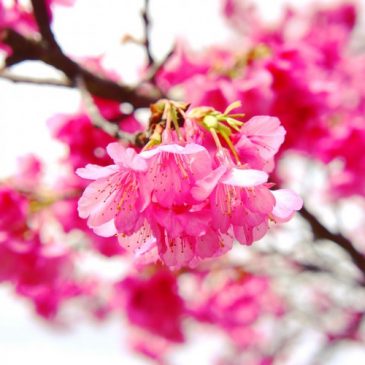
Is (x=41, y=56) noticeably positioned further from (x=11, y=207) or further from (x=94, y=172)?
(x=94, y=172)

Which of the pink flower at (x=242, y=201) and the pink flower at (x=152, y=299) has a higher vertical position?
the pink flower at (x=242, y=201)

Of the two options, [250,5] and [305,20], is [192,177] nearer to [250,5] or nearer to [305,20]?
[305,20]

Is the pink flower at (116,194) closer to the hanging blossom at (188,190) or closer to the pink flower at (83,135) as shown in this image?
the hanging blossom at (188,190)

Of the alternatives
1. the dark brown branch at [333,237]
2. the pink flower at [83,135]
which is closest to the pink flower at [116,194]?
the pink flower at [83,135]

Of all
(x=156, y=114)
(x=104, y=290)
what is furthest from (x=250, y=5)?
(x=156, y=114)

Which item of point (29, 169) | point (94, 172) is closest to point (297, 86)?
point (94, 172)

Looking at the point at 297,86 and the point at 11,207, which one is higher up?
the point at 297,86
